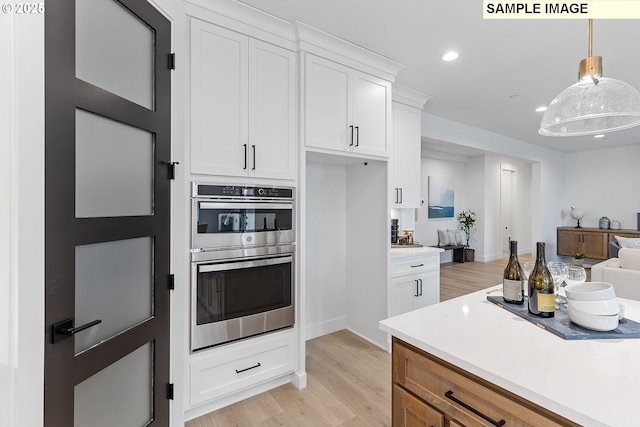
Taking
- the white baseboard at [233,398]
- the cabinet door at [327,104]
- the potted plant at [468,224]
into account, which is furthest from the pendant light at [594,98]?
the potted plant at [468,224]

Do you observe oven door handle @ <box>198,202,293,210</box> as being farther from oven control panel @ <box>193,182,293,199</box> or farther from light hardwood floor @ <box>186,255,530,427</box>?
light hardwood floor @ <box>186,255,530,427</box>

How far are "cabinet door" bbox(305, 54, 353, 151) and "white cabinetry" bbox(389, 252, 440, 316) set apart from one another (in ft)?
4.38

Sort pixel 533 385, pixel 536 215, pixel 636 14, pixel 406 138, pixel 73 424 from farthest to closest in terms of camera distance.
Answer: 1. pixel 536 215
2. pixel 406 138
3. pixel 636 14
4. pixel 73 424
5. pixel 533 385

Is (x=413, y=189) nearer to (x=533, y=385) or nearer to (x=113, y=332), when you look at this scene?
(x=533, y=385)

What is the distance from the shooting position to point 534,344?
1036 mm

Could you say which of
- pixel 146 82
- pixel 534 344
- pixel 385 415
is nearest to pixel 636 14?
pixel 534 344

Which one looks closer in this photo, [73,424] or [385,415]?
[73,424]

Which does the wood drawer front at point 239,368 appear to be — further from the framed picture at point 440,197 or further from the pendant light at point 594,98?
the framed picture at point 440,197

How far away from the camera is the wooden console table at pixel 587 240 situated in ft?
21.0

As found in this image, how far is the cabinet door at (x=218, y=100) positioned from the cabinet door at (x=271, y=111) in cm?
6

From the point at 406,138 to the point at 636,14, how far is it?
6.94 feet

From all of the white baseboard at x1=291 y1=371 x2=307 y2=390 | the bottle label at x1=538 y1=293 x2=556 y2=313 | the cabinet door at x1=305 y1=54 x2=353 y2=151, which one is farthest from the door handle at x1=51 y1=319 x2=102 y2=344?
the bottle label at x1=538 y1=293 x2=556 y2=313

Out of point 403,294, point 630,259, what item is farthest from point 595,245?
point 403,294

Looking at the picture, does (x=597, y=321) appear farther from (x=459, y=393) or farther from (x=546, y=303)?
(x=459, y=393)
